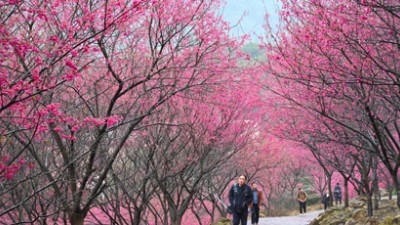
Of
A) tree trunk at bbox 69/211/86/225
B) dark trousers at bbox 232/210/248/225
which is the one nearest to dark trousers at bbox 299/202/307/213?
dark trousers at bbox 232/210/248/225

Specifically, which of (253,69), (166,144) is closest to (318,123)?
(253,69)

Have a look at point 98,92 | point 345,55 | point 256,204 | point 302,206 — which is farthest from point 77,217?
point 302,206

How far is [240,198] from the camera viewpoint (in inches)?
428

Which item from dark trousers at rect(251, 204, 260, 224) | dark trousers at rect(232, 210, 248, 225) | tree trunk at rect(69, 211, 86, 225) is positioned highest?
dark trousers at rect(251, 204, 260, 224)

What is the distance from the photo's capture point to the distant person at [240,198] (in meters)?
10.8

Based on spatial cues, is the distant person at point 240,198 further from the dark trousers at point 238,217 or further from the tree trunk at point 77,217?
the tree trunk at point 77,217

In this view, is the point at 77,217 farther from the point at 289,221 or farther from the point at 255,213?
the point at 289,221

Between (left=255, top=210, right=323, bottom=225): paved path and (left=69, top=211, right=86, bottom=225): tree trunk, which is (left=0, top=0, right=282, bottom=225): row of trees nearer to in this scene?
(left=69, top=211, right=86, bottom=225): tree trunk

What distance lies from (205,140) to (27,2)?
8494mm

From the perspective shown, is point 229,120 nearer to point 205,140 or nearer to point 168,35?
point 205,140

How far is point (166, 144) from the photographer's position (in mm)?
13758

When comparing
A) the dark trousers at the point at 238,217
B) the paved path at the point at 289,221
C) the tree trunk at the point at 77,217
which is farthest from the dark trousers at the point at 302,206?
the tree trunk at the point at 77,217

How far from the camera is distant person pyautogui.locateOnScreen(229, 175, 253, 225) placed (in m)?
10.8

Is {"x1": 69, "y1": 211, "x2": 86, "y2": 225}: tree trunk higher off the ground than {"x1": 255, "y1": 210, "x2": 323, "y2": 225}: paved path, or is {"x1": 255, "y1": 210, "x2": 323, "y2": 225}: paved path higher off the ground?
{"x1": 255, "y1": 210, "x2": 323, "y2": 225}: paved path
